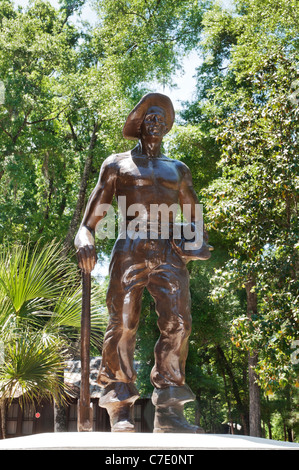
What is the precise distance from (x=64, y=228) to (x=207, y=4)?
1020 centimetres

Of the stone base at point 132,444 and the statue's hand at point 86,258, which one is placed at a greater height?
the statue's hand at point 86,258

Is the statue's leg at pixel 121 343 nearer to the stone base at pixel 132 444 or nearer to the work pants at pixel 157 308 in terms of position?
the work pants at pixel 157 308

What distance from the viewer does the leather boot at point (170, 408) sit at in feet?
11.7

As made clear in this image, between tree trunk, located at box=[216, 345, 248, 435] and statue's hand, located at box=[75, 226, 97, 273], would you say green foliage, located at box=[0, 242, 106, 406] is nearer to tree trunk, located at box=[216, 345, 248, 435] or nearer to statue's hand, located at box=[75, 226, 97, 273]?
statue's hand, located at box=[75, 226, 97, 273]

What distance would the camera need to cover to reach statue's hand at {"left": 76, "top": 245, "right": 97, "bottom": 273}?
3.78 m

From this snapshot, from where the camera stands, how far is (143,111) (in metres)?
4.25

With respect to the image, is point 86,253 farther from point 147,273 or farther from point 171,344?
point 171,344

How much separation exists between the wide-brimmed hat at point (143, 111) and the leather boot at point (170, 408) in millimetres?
1945

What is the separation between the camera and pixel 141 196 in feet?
13.2

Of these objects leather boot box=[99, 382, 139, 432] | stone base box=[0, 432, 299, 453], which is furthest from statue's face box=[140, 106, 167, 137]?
stone base box=[0, 432, 299, 453]

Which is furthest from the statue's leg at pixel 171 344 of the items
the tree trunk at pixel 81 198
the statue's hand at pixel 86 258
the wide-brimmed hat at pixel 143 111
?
the tree trunk at pixel 81 198

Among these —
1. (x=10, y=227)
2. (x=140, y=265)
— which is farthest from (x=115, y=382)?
(x=10, y=227)

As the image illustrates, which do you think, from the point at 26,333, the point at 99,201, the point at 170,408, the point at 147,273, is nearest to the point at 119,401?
the point at 170,408
